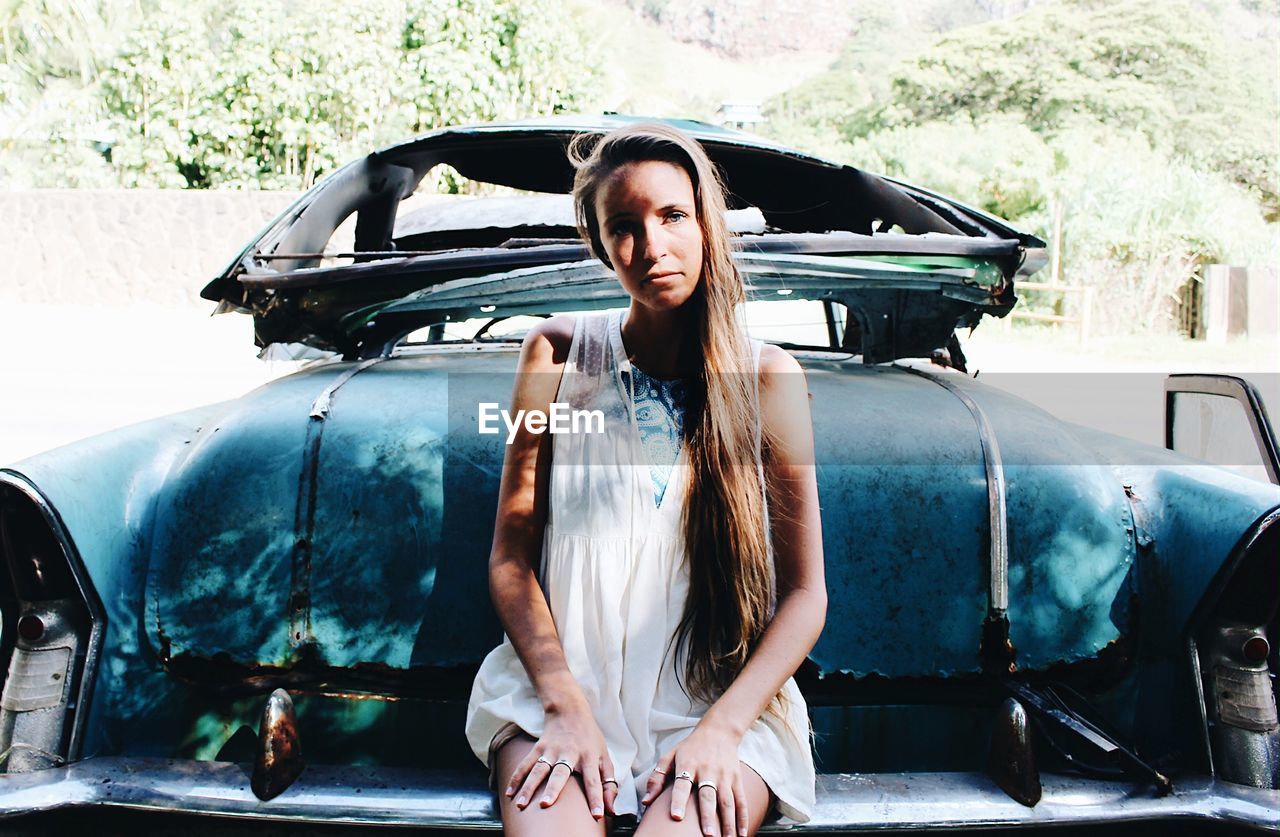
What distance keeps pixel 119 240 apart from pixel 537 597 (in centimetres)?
1790

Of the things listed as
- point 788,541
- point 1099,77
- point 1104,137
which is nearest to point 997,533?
point 788,541

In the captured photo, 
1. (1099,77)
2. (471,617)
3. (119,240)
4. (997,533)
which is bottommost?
(471,617)

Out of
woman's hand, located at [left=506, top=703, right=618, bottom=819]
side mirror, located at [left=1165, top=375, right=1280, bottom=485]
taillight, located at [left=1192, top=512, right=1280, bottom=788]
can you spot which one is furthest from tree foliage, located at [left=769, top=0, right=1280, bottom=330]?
woman's hand, located at [left=506, top=703, right=618, bottom=819]

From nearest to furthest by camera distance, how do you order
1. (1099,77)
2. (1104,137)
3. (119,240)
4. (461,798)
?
(461,798) → (119,240) → (1104,137) → (1099,77)

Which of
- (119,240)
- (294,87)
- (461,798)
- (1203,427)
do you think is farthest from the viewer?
(294,87)

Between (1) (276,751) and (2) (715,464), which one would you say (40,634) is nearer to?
(1) (276,751)

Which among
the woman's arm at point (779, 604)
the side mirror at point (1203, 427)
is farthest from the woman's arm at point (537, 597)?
the side mirror at point (1203, 427)

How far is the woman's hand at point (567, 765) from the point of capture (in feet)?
5.24

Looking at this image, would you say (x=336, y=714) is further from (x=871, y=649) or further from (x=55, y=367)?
(x=55, y=367)

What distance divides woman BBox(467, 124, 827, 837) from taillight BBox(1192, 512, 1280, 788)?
2.66 feet

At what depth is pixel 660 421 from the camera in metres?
1.93

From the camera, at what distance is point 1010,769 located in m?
1.80

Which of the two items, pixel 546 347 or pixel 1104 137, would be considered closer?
pixel 546 347

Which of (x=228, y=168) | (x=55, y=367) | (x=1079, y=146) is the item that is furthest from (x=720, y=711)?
(x=1079, y=146)
